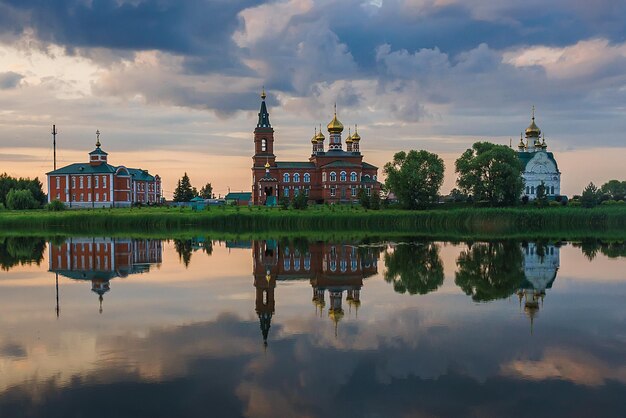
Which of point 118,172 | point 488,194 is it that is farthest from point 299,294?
point 118,172

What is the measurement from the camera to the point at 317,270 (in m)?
21.4

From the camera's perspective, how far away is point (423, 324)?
476 inches

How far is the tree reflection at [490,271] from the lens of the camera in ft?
53.1

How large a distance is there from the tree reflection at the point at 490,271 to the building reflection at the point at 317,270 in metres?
3.04

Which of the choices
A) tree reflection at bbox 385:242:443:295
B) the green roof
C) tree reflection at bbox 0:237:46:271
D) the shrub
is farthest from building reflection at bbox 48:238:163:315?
the green roof

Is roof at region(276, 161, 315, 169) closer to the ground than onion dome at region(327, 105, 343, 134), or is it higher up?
closer to the ground

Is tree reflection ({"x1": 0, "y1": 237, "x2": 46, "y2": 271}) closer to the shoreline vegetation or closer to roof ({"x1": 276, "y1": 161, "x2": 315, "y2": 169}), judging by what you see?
the shoreline vegetation

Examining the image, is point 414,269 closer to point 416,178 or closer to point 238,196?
point 416,178

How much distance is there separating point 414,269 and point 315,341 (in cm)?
1115

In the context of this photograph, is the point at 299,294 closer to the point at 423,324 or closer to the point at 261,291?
the point at 261,291

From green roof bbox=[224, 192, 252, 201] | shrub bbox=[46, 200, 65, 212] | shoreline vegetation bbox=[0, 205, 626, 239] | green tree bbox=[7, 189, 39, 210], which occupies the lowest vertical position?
shoreline vegetation bbox=[0, 205, 626, 239]

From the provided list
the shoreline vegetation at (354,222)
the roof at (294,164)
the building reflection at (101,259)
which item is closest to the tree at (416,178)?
the shoreline vegetation at (354,222)

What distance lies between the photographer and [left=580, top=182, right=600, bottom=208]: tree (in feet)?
199

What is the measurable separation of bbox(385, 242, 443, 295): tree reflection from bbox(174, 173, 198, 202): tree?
5495 centimetres
